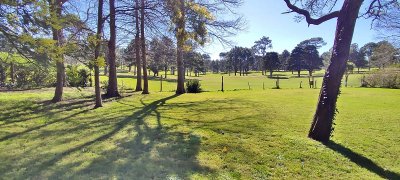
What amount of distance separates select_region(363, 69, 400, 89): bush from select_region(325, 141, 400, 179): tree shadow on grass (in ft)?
84.8

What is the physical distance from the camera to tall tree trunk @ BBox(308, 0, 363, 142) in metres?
7.17

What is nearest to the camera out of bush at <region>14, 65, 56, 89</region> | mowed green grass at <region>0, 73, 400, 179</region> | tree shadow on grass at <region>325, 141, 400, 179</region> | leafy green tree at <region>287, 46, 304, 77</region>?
mowed green grass at <region>0, 73, 400, 179</region>

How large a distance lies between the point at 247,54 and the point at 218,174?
90.4 metres

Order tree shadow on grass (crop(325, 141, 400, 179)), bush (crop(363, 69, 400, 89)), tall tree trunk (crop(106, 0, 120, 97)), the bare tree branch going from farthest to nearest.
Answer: bush (crop(363, 69, 400, 89)) < tall tree trunk (crop(106, 0, 120, 97)) < the bare tree branch < tree shadow on grass (crop(325, 141, 400, 179))

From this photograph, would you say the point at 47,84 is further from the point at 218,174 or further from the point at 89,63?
the point at 218,174

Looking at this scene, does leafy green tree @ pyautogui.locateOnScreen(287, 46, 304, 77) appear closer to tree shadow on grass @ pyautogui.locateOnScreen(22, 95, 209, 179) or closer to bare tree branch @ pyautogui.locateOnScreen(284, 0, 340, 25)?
bare tree branch @ pyautogui.locateOnScreen(284, 0, 340, 25)

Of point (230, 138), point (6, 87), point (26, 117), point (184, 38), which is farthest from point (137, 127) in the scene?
point (6, 87)

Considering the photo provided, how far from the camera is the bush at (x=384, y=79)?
1137 inches

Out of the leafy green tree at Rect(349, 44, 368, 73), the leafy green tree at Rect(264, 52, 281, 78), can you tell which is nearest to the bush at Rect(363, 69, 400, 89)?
the leafy green tree at Rect(264, 52, 281, 78)

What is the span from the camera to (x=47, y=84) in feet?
71.8

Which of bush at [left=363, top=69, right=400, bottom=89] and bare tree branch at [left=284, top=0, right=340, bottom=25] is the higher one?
bare tree branch at [left=284, top=0, right=340, bottom=25]

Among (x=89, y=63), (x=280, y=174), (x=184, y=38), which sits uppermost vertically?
(x=184, y=38)

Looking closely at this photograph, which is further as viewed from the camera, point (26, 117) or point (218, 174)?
point (26, 117)

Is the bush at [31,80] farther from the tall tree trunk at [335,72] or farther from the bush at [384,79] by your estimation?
the bush at [384,79]
